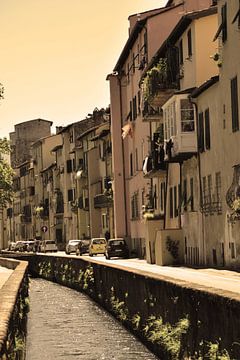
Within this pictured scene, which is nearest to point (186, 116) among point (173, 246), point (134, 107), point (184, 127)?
point (184, 127)

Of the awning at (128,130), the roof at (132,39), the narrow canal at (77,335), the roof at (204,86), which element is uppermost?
the roof at (132,39)

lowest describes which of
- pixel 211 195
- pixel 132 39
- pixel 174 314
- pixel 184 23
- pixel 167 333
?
pixel 167 333

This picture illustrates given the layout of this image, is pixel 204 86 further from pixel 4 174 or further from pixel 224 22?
pixel 4 174

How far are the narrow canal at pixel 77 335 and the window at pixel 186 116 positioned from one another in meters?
11.1

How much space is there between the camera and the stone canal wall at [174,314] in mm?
11295

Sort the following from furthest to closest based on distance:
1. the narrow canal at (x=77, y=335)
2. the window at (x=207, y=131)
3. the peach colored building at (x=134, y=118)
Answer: the peach colored building at (x=134, y=118), the window at (x=207, y=131), the narrow canal at (x=77, y=335)

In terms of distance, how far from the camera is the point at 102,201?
89.6 meters

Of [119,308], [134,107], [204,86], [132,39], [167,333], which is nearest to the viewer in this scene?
[167,333]

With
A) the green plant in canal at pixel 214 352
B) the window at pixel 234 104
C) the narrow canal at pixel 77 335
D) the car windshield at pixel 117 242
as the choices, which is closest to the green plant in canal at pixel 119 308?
the narrow canal at pixel 77 335

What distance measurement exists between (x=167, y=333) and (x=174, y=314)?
37.4 inches

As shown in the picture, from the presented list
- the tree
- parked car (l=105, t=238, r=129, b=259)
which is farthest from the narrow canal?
the tree

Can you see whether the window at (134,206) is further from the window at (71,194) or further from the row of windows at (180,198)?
the window at (71,194)

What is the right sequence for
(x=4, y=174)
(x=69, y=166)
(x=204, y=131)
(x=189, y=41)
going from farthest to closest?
(x=69, y=166), (x=4, y=174), (x=189, y=41), (x=204, y=131)

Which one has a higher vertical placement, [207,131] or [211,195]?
[207,131]
